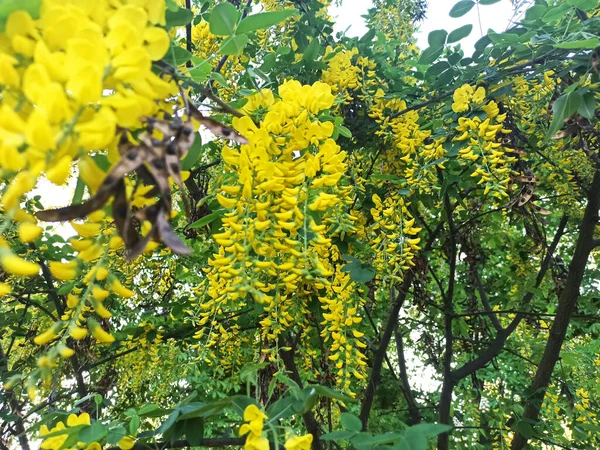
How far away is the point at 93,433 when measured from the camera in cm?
130

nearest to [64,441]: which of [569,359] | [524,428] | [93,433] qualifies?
[93,433]

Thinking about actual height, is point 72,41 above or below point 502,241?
below

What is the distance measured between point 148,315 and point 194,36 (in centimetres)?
175

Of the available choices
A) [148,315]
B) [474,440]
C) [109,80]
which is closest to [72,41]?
[109,80]

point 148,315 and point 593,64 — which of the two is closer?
point 593,64

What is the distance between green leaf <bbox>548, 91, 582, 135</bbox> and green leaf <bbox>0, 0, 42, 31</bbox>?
1.53 meters

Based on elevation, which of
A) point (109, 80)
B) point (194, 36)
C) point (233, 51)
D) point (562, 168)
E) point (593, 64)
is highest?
point (194, 36)

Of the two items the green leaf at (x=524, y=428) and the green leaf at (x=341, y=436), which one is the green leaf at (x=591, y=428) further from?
the green leaf at (x=341, y=436)

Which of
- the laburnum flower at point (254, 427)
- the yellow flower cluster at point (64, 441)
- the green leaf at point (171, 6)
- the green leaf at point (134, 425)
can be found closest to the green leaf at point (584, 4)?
the green leaf at point (171, 6)

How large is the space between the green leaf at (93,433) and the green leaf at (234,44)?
107cm

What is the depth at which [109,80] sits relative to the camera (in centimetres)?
56

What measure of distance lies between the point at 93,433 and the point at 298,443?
2.04ft

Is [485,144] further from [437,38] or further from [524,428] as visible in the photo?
[524,428]

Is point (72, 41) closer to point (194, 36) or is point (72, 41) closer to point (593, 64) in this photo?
point (593, 64)
